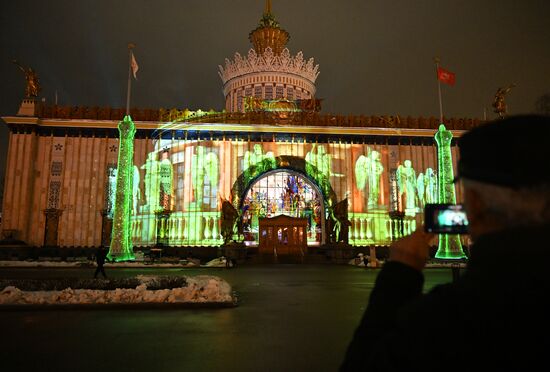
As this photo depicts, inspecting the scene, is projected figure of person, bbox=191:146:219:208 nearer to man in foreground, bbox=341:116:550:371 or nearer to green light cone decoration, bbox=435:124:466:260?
green light cone decoration, bbox=435:124:466:260

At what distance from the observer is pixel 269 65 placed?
45875 mm

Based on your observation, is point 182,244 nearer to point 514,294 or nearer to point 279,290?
point 279,290

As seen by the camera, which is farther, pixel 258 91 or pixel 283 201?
pixel 258 91

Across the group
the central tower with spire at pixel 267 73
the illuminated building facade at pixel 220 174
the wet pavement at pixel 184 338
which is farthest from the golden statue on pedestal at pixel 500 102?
the wet pavement at pixel 184 338

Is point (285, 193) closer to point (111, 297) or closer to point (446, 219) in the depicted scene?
point (111, 297)

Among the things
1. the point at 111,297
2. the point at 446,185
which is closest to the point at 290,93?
the point at 446,185

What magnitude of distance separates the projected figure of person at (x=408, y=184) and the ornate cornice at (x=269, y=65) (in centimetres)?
1635

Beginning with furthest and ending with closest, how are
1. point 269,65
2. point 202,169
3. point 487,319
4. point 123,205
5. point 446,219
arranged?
point 269,65, point 202,169, point 123,205, point 446,219, point 487,319

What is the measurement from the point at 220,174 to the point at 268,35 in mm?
20454

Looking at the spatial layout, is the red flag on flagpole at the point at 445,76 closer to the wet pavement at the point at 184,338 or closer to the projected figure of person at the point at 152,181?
the wet pavement at the point at 184,338

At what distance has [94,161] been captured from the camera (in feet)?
120

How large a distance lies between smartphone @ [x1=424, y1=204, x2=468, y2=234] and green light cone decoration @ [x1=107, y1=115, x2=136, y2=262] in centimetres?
2403

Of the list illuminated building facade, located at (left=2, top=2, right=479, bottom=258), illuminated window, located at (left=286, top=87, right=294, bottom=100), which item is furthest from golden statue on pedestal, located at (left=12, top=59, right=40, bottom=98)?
illuminated window, located at (left=286, top=87, right=294, bottom=100)

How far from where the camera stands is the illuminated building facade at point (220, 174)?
35281 millimetres
